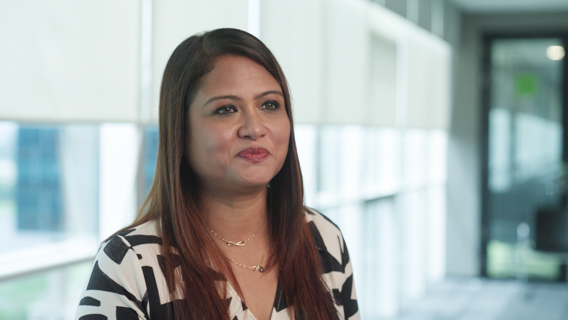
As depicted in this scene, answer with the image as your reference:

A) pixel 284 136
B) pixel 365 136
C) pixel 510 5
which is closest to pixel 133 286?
pixel 284 136

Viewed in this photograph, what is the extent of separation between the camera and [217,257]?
4.22 ft

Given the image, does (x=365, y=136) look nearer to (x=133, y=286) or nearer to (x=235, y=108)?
(x=235, y=108)

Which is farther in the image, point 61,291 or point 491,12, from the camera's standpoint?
point 491,12

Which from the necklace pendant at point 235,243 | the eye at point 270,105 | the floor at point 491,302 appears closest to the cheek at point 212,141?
the eye at point 270,105

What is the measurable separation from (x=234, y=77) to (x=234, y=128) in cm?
11

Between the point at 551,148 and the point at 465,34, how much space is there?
165 centimetres

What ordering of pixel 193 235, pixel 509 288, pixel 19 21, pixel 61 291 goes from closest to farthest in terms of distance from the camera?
pixel 193 235 < pixel 19 21 < pixel 61 291 < pixel 509 288

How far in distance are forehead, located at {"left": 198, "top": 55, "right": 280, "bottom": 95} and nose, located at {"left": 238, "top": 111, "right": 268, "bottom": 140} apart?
0.06 metres

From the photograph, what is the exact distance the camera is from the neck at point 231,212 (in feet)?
4.37

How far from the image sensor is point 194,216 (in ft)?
4.23

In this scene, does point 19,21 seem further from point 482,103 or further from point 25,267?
point 482,103

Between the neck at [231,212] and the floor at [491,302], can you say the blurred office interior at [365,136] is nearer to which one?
Answer: the floor at [491,302]

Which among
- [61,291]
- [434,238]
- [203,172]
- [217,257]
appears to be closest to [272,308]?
[217,257]

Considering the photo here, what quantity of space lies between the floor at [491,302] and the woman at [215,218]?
13.7 ft
